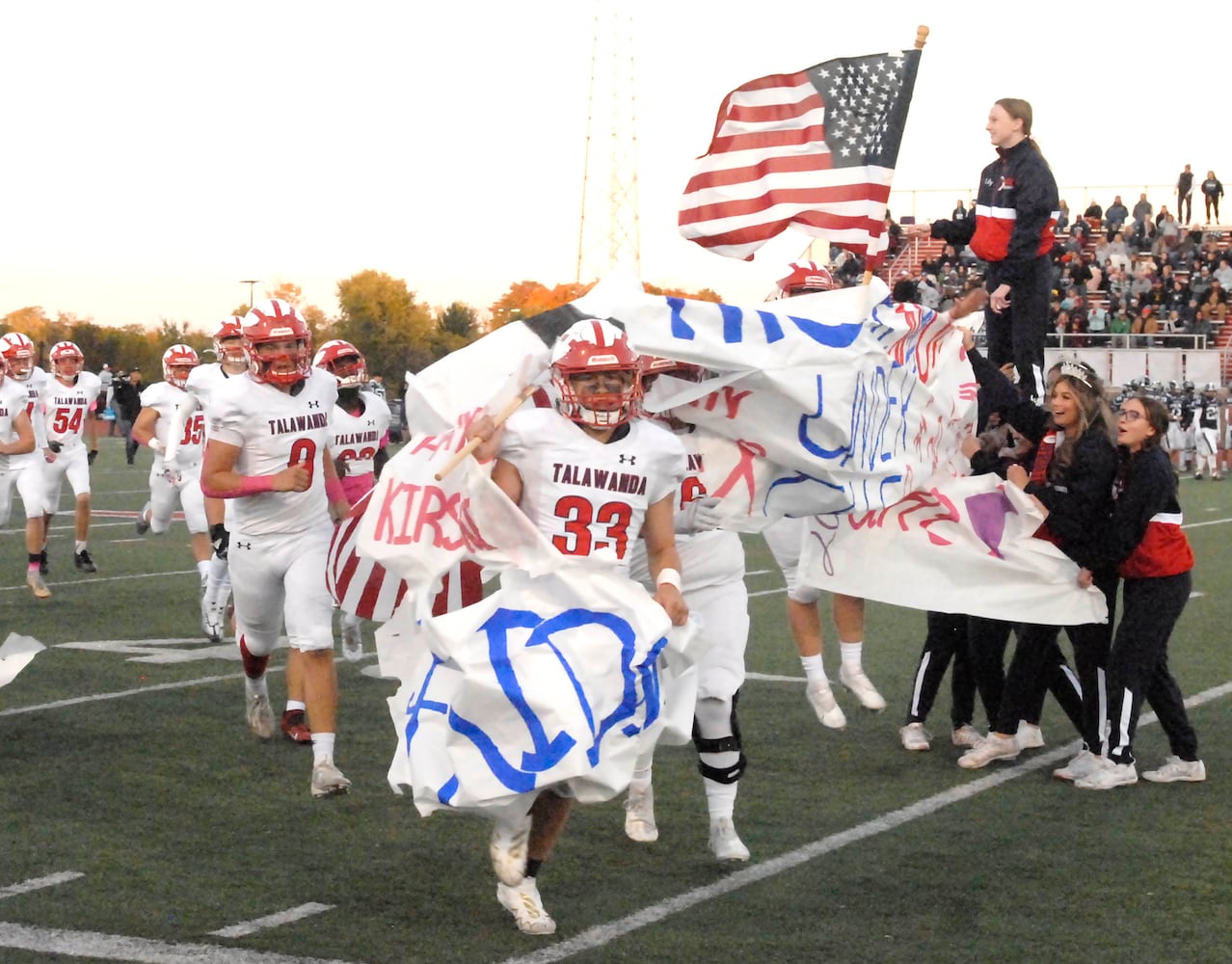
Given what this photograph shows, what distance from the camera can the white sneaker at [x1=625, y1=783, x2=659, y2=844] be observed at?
20.1ft

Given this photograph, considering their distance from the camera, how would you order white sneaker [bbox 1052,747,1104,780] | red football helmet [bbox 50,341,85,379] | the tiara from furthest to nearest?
1. red football helmet [bbox 50,341,85,379]
2. white sneaker [bbox 1052,747,1104,780]
3. the tiara

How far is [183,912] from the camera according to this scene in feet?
17.0

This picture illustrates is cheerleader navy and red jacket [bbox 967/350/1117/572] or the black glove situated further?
the black glove

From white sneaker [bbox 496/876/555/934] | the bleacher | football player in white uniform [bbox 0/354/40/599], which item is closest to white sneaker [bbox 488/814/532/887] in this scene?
white sneaker [bbox 496/876/555/934]

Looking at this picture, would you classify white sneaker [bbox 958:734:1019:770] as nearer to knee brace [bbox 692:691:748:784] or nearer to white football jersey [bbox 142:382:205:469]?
knee brace [bbox 692:691:748:784]

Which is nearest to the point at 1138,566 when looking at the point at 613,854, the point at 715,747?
the point at 715,747

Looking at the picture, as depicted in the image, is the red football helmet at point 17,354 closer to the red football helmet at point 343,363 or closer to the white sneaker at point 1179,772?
the red football helmet at point 343,363

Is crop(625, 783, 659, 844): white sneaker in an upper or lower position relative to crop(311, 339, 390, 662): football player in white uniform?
lower

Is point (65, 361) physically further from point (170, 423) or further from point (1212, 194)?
point (1212, 194)

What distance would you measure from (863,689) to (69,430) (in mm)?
8403

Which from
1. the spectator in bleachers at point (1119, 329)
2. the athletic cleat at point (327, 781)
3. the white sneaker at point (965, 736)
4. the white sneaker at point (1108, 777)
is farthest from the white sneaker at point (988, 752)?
the spectator in bleachers at point (1119, 329)

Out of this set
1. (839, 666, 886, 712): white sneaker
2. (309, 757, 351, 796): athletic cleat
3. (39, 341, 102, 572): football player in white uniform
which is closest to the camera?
(309, 757, 351, 796): athletic cleat

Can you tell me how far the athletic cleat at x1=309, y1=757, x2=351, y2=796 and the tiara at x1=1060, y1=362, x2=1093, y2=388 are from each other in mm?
3274

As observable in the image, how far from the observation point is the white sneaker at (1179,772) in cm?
702
